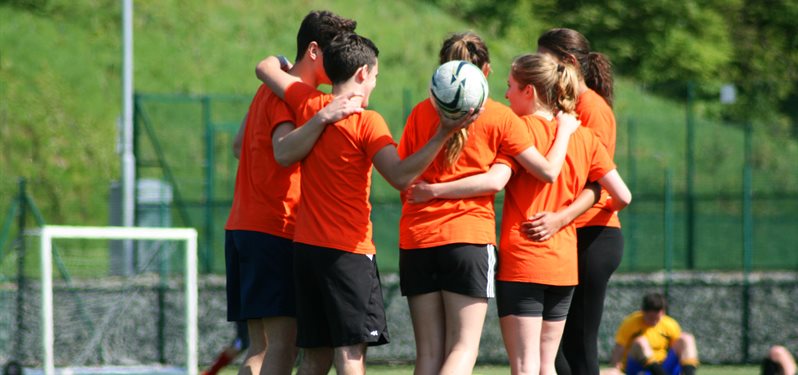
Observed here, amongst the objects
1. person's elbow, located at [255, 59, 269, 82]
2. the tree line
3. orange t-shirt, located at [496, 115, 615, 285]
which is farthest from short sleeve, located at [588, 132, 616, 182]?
the tree line

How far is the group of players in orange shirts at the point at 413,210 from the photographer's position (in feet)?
17.0

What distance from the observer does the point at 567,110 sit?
5.61 metres

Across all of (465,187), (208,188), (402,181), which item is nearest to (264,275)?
(402,181)

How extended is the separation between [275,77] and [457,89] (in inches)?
38.3

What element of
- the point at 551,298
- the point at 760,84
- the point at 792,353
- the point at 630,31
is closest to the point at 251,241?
the point at 551,298

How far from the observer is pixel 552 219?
5406 millimetres

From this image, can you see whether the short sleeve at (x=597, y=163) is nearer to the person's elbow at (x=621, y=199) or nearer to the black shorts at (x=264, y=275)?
the person's elbow at (x=621, y=199)

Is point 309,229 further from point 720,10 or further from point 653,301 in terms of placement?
point 720,10

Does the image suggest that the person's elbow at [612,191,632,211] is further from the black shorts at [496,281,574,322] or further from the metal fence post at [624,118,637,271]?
the metal fence post at [624,118,637,271]

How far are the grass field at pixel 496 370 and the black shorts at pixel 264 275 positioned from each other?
18.9 feet

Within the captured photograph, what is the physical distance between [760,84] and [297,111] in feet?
54.4

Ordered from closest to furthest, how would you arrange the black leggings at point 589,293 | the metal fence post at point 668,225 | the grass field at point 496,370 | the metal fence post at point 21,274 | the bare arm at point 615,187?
the bare arm at point 615,187
the black leggings at point 589,293
the metal fence post at point 21,274
the grass field at point 496,370
the metal fence post at point 668,225

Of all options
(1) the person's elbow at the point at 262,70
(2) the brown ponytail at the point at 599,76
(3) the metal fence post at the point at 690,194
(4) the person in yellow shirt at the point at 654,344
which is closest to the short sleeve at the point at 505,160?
(2) the brown ponytail at the point at 599,76

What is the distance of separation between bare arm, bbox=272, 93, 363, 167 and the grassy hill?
350 inches
